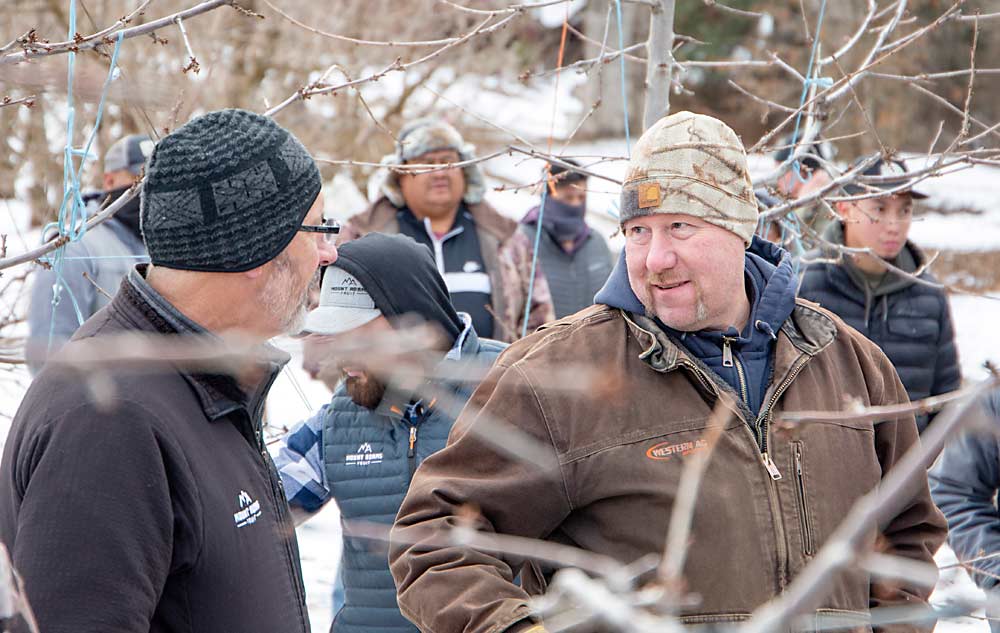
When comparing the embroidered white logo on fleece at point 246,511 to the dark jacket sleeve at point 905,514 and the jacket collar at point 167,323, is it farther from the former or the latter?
the dark jacket sleeve at point 905,514

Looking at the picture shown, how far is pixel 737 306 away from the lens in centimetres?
263

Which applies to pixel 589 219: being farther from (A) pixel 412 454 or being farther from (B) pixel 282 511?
(B) pixel 282 511

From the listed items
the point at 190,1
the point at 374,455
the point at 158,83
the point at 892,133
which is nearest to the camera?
the point at 158,83

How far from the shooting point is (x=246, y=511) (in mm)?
1979

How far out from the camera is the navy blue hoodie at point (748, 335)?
8.20 ft

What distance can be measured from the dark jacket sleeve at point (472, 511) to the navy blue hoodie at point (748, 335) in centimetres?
35

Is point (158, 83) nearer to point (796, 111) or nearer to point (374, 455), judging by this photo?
point (374, 455)

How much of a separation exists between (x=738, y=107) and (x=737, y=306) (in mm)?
19935

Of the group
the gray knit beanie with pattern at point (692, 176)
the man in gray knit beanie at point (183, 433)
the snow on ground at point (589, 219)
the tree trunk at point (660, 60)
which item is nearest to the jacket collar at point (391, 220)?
the snow on ground at point (589, 219)

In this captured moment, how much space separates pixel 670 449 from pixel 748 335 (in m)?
0.40

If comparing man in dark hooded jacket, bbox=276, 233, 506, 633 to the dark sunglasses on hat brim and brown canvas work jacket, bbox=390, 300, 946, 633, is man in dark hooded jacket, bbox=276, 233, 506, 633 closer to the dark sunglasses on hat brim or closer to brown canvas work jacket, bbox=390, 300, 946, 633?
brown canvas work jacket, bbox=390, 300, 946, 633

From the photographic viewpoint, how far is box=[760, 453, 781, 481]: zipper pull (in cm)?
236

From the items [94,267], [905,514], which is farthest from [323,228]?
[94,267]

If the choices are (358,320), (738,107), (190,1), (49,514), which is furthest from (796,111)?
(738,107)
